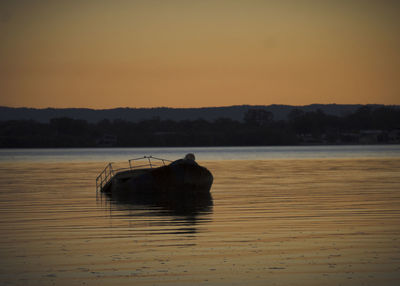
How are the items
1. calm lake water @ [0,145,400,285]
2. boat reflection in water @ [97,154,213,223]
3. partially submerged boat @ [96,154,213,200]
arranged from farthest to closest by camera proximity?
partially submerged boat @ [96,154,213,200] → boat reflection in water @ [97,154,213,223] → calm lake water @ [0,145,400,285]

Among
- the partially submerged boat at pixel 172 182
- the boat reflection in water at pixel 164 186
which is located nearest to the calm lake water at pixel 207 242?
the boat reflection in water at pixel 164 186

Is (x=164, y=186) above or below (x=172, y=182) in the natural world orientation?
below

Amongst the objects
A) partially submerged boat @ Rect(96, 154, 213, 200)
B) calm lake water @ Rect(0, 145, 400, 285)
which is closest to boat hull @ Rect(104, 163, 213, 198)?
partially submerged boat @ Rect(96, 154, 213, 200)

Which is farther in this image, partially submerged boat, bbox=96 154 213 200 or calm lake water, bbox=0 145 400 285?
partially submerged boat, bbox=96 154 213 200

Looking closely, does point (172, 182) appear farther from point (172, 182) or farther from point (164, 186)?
point (164, 186)

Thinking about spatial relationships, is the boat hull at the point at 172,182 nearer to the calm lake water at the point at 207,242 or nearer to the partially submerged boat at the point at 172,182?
the partially submerged boat at the point at 172,182

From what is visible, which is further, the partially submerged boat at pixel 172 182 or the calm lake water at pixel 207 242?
the partially submerged boat at pixel 172 182

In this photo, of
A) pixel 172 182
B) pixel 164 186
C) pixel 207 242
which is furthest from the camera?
pixel 164 186

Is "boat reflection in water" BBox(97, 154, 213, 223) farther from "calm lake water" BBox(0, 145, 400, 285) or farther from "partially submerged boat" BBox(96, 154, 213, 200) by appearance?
"calm lake water" BBox(0, 145, 400, 285)

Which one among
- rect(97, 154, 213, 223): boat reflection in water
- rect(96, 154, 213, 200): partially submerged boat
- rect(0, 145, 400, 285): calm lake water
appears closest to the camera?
rect(0, 145, 400, 285): calm lake water

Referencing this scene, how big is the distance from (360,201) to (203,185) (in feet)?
38.0

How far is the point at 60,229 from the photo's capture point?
2412 cm

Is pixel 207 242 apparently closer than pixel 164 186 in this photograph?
Yes

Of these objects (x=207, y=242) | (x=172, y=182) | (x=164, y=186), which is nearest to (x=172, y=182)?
(x=172, y=182)
